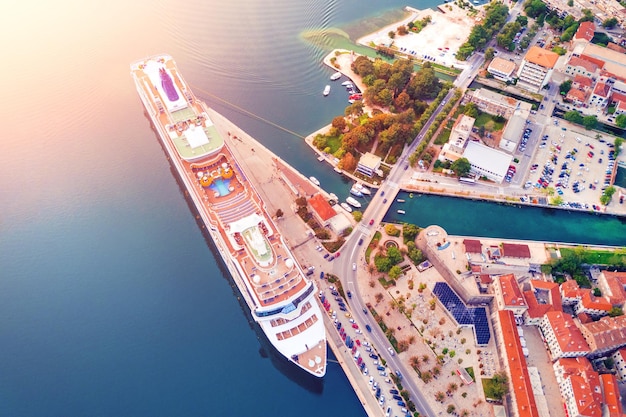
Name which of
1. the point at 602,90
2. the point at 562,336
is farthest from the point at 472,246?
the point at 602,90

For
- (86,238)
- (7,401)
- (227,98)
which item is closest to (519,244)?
(227,98)

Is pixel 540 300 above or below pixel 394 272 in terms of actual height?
below

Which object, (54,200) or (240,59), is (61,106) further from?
(240,59)

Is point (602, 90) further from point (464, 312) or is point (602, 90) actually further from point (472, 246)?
point (464, 312)

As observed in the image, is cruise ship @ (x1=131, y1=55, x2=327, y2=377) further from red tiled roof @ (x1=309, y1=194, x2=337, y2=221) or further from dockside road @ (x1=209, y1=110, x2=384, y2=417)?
red tiled roof @ (x1=309, y1=194, x2=337, y2=221)

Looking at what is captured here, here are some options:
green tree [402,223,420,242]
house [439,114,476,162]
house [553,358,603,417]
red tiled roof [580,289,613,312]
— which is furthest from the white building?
house [553,358,603,417]

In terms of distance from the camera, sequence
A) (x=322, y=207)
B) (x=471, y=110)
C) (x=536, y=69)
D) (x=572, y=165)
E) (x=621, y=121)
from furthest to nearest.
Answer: (x=536, y=69)
(x=471, y=110)
(x=621, y=121)
(x=572, y=165)
(x=322, y=207)

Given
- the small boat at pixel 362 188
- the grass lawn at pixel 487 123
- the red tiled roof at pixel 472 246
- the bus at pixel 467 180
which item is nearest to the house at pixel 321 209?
the small boat at pixel 362 188
